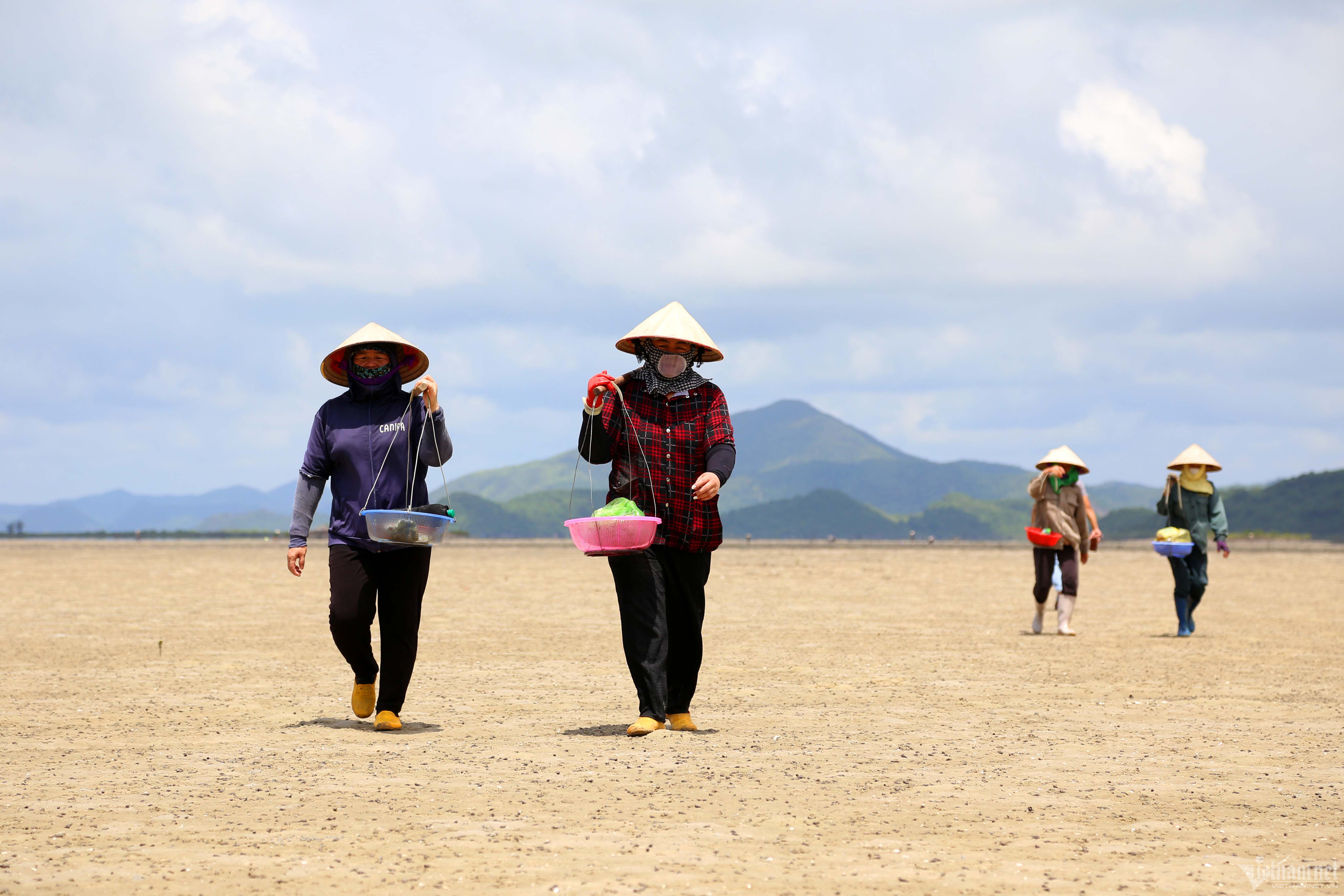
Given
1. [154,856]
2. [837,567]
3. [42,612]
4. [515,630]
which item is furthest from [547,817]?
[837,567]

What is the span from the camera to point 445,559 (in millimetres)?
40375

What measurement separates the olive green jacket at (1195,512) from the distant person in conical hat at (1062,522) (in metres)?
0.97

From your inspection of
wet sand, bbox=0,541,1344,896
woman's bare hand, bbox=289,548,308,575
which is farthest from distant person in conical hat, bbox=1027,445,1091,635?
woman's bare hand, bbox=289,548,308,575

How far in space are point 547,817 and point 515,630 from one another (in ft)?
33.3

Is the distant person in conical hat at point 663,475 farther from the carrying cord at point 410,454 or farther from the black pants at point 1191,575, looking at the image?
the black pants at point 1191,575

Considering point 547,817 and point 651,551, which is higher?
point 651,551

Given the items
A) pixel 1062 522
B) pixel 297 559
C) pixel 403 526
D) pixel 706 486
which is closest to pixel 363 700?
pixel 297 559

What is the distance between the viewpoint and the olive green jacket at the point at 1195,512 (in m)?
15.1

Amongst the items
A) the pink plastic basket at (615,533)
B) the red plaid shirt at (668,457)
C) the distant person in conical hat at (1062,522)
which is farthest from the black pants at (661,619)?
the distant person in conical hat at (1062,522)

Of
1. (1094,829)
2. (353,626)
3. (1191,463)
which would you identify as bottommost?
(1094,829)

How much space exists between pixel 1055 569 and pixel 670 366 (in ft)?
29.2

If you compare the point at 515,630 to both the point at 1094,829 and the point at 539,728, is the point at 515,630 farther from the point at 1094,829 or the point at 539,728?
the point at 1094,829

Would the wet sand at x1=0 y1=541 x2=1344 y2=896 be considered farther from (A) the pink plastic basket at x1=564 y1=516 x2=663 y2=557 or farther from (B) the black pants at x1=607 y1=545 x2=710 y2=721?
(A) the pink plastic basket at x1=564 y1=516 x2=663 y2=557

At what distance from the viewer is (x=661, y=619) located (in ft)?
25.4
